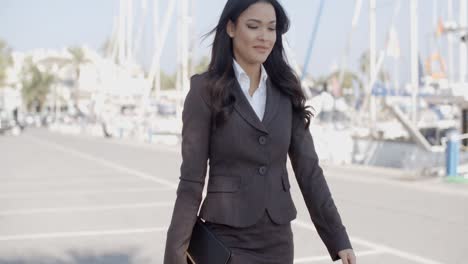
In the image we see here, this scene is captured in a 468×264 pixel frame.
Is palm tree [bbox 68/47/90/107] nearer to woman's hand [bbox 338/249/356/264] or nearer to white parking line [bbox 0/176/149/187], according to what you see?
white parking line [bbox 0/176/149/187]

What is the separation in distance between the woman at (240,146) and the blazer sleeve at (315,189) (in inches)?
1.8

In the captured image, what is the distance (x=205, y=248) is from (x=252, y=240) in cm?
18

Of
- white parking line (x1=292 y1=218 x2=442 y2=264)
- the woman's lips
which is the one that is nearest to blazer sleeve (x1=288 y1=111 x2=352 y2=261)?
the woman's lips

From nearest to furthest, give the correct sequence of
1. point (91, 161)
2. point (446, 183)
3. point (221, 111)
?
point (221, 111) < point (446, 183) < point (91, 161)

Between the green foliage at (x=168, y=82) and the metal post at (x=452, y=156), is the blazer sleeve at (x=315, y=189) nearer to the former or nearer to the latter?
the metal post at (x=452, y=156)

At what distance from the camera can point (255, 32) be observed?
2.69 m

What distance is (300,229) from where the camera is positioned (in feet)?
29.7

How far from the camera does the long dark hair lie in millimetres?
2602

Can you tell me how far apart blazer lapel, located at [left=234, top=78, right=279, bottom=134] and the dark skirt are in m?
0.33

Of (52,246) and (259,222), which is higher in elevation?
(259,222)

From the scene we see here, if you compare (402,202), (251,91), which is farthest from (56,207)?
(251,91)

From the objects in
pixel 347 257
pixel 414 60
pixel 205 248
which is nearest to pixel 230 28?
pixel 205 248

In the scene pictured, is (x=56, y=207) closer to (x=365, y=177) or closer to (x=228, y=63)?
(x=365, y=177)

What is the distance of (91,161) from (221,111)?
20335 millimetres
